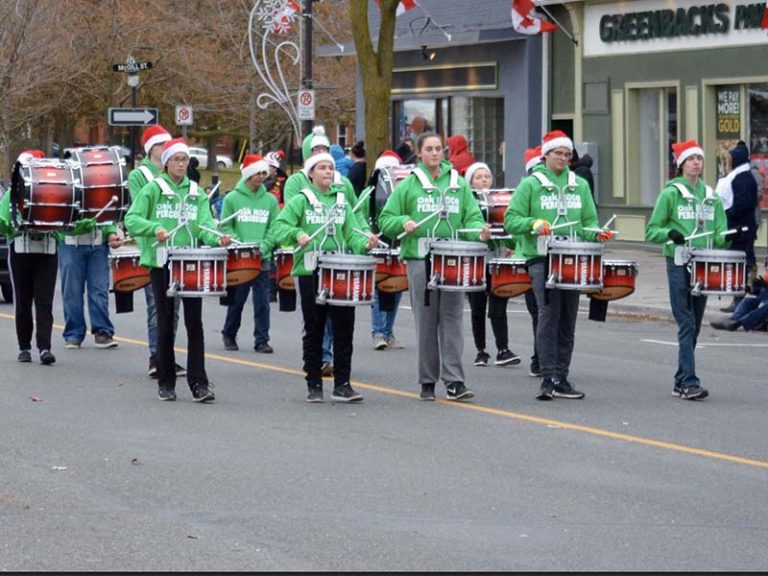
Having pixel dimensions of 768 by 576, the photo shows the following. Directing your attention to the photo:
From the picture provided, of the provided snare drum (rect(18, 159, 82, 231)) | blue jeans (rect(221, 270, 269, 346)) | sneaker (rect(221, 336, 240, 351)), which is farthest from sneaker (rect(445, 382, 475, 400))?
sneaker (rect(221, 336, 240, 351))

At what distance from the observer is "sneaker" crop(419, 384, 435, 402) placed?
1248 centimetres

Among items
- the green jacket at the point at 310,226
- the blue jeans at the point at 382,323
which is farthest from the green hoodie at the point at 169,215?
the blue jeans at the point at 382,323

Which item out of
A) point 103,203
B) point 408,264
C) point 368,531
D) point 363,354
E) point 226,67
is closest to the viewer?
point 368,531

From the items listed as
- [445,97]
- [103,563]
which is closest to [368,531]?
[103,563]

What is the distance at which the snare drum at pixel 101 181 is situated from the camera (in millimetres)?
14453

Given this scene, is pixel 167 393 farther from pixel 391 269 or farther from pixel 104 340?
pixel 104 340

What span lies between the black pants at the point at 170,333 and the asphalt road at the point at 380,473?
0.72 feet

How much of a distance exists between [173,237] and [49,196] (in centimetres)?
229

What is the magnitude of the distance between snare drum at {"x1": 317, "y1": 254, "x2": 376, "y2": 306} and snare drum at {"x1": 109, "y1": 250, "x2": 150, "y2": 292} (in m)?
1.90

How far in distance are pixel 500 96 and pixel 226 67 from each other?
18023 mm

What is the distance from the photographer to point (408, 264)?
1245cm

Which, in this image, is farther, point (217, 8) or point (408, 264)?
point (217, 8)

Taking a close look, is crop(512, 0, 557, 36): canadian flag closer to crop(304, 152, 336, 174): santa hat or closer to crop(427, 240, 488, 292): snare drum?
crop(304, 152, 336, 174): santa hat

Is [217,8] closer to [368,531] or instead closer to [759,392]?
[759,392]
